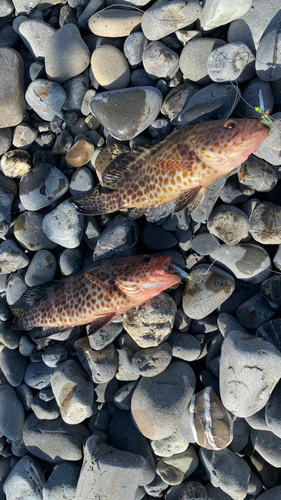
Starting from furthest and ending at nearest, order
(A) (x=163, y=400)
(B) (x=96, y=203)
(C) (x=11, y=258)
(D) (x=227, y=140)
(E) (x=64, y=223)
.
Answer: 1. (C) (x=11, y=258)
2. (E) (x=64, y=223)
3. (B) (x=96, y=203)
4. (A) (x=163, y=400)
5. (D) (x=227, y=140)

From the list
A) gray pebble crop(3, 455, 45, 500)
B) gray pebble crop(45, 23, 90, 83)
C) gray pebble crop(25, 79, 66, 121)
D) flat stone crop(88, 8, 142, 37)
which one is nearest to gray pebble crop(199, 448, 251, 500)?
gray pebble crop(3, 455, 45, 500)

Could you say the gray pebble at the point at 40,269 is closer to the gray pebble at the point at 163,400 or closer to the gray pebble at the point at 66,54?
the gray pebble at the point at 163,400

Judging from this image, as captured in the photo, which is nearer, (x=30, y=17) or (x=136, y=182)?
(x=136, y=182)

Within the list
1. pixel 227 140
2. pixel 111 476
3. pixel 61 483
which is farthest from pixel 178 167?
pixel 61 483

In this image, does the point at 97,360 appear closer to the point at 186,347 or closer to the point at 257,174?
the point at 186,347

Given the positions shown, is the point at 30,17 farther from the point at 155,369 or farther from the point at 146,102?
the point at 155,369

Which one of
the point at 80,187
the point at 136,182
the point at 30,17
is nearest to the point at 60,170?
the point at 80,187
